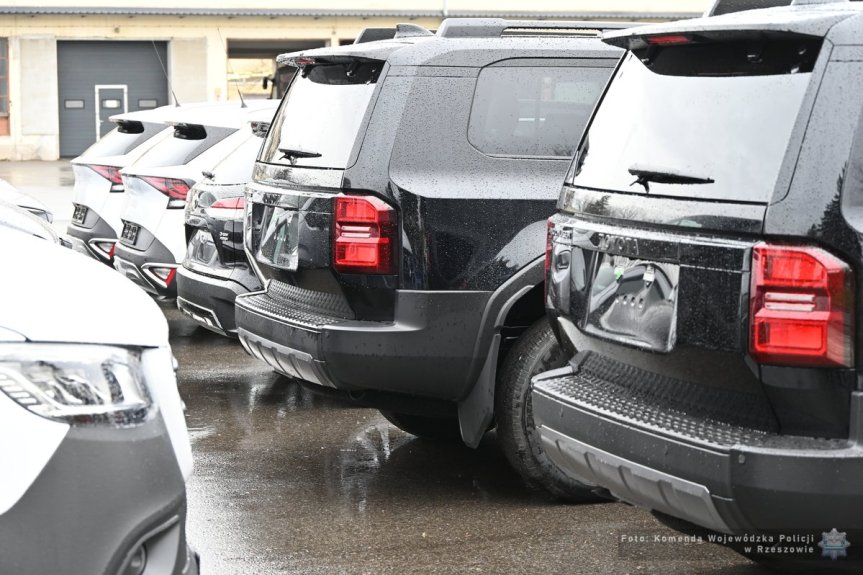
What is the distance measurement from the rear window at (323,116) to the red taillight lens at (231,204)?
1549 mm

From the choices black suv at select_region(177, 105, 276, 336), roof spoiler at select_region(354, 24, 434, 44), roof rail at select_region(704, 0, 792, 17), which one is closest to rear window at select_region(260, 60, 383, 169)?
roof spoiler at select_region(354, 24, 434, 44)

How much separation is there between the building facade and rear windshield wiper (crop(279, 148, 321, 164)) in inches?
1206

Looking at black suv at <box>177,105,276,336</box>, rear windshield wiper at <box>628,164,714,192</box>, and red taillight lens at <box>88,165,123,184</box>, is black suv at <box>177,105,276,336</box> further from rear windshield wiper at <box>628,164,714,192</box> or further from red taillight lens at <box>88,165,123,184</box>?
rear windshield wiper at <box>628,164,714,192</box>

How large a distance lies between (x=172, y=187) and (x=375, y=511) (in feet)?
15.2

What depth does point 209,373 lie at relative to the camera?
877 centimetres

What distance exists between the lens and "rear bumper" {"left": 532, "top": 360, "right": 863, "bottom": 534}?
10.8ft

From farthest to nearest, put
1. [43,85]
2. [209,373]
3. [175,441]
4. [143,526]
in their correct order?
[43,85] < [209,373] < [175,441] < [143,526]

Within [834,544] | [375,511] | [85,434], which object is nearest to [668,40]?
[834,544]

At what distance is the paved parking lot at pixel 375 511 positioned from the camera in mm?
4871

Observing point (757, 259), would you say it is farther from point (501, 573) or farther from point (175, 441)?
point (501, 573)

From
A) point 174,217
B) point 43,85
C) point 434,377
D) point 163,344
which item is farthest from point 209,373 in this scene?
point 43,85

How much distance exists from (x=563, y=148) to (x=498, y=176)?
0.33 m

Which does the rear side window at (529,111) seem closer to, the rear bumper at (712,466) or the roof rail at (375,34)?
the roof rail at (375,34)

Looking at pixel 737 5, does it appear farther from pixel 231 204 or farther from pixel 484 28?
pixel 231 204
